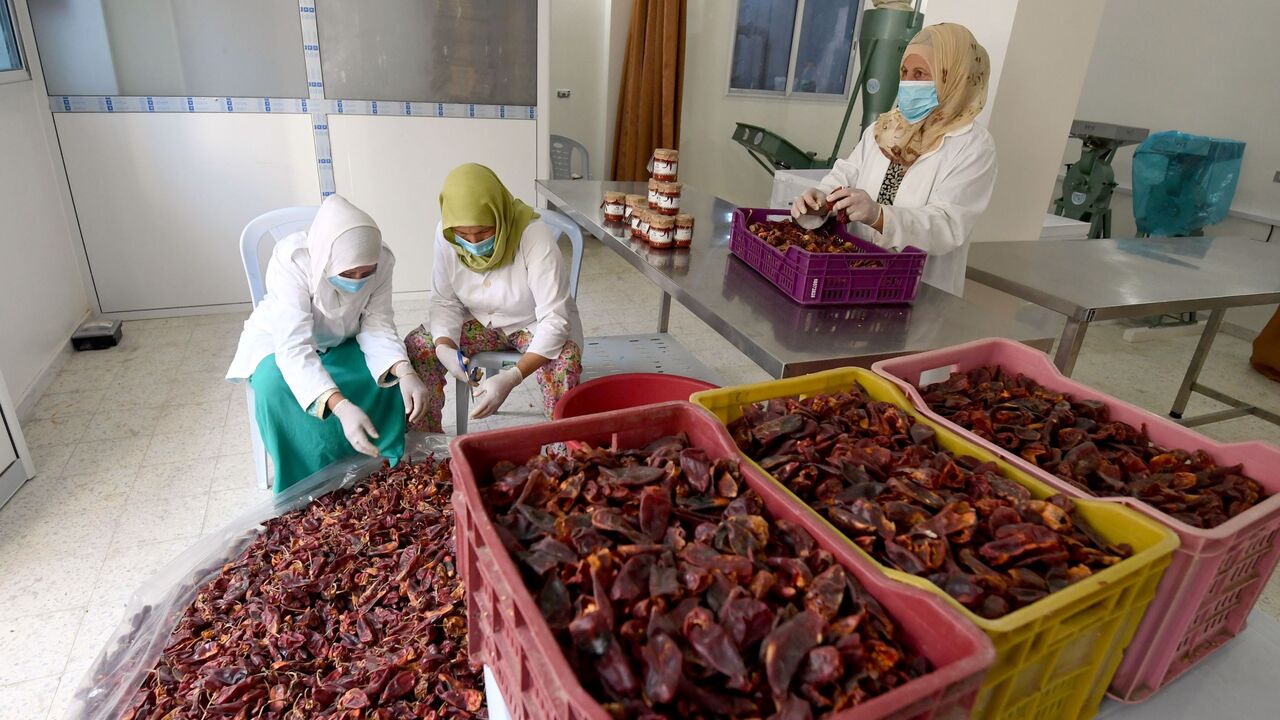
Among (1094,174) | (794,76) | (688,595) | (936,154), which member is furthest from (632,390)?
(794,76)

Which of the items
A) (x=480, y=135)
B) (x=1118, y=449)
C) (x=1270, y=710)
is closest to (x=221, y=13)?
(x=480, y=135)

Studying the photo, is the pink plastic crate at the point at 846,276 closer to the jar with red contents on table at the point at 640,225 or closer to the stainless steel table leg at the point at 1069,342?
the jar with red contents on table at the point at 640,225

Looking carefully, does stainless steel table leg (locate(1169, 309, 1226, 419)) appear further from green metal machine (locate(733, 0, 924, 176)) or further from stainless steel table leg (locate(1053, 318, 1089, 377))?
green metal machine (locate(733, 0, 924, 176))

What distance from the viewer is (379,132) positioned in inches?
158

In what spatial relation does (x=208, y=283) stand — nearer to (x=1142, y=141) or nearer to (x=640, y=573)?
(x=640, y=573)

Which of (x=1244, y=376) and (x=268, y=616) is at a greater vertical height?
(x=268, y=616)

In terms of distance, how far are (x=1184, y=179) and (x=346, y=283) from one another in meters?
4.75

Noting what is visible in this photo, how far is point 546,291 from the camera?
2244 mm

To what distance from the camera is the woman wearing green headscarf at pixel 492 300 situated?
2064 mm

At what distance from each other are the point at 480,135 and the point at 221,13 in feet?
4.69

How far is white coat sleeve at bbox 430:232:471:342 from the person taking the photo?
2277 millimetres

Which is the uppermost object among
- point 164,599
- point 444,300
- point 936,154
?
point 936,154

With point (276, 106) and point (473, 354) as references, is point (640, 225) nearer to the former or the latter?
point (473, 354)

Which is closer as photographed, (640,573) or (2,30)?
(640,573)
